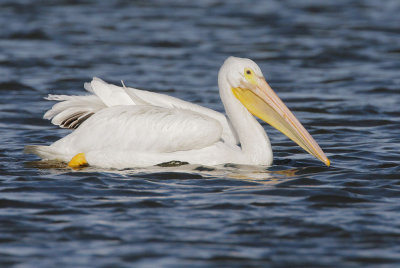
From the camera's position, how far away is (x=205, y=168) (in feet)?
21.9

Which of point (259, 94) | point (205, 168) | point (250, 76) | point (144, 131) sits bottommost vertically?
point (205, 168)

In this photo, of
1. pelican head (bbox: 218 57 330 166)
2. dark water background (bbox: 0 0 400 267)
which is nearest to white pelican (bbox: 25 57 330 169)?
pelican head (bbox: 218 57 330 166)

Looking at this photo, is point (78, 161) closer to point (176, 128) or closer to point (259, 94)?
point (176, 128)

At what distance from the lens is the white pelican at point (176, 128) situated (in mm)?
6660

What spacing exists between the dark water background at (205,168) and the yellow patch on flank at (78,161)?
0.11 meters

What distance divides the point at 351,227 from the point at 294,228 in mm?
366

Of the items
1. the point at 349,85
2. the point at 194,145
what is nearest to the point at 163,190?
the point at 194,145

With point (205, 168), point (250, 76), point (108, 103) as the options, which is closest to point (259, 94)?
point (250, 76)

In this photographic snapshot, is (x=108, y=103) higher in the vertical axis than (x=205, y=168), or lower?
higher

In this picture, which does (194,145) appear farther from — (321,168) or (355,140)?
(355,140)

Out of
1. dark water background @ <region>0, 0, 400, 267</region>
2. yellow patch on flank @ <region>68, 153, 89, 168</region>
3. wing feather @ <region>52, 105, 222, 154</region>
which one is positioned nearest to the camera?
dark water background @ <region>0, 0, 400, 267</region>

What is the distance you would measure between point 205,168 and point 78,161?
1.06 m

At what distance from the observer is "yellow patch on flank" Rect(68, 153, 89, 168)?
677cm

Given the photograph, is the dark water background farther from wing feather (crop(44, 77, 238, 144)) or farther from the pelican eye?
the pelican eye
